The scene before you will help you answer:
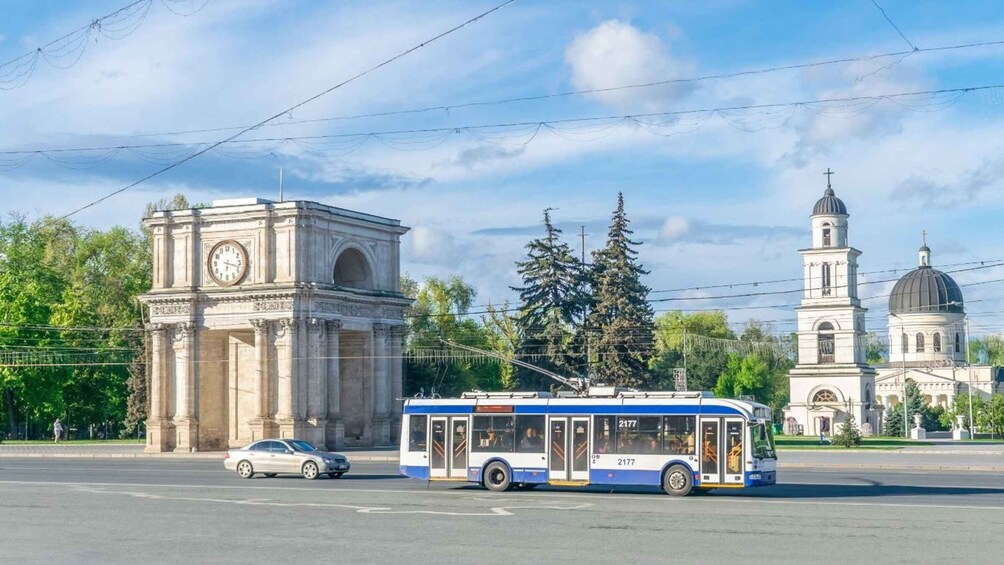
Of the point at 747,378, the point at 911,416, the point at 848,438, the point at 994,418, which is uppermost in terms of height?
the point at 747,378

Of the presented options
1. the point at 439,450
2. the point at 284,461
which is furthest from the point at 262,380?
the point at 439,450

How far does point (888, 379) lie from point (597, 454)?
106190mm

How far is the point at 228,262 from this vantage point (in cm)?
6212

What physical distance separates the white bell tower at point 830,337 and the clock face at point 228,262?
59814 millimetres

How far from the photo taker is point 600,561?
1828cm

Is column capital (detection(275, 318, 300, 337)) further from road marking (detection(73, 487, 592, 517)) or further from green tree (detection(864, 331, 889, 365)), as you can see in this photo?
green tree (detection(864, 331, 889, 365))

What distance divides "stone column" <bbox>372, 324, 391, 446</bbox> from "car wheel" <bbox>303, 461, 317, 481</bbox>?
25669 millimetres

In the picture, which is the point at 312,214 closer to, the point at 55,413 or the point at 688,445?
the point at 688,445

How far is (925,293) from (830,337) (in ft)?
74.5

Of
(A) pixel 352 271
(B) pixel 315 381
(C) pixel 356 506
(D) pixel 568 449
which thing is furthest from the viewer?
(A) pixel 352 271

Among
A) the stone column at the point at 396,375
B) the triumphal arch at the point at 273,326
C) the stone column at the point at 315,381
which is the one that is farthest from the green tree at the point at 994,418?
the stone column at the point at 315,381

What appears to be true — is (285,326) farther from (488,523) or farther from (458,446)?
(488,523)

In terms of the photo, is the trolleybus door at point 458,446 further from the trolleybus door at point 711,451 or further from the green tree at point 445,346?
the green tree at point 445,346

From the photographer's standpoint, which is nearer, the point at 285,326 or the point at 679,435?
the point at 679,435
